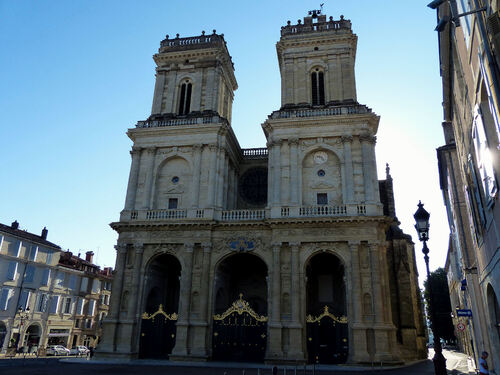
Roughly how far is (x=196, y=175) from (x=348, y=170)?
38.1 feet

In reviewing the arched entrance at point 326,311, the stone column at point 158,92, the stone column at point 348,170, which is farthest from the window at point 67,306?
the stone column at point 348,170

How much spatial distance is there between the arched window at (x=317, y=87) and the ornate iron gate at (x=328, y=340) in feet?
55.8

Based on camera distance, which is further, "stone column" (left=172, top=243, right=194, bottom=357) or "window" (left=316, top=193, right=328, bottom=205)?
"window" (left=316, top=193, right=328, bottom=205)

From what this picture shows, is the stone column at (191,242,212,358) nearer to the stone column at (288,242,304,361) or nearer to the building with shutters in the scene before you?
the stone column at (288,242,304,361)

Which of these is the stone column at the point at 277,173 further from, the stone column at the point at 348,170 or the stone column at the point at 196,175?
the stone column at the point at 196,175

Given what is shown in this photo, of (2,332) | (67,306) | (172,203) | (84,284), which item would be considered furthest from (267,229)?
(84,284)

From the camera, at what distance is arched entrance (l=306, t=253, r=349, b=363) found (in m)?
25.5

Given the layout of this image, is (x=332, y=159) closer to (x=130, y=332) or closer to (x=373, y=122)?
(x=373, y=122)

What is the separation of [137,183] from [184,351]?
13.5 metres

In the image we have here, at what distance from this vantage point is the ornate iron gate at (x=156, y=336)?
27.3m

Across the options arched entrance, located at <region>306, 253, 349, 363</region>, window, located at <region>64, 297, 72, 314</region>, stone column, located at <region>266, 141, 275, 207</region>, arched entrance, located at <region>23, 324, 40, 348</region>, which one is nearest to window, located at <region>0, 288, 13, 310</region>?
arched entrance, located at <region>23, 324, 40, 348</region>

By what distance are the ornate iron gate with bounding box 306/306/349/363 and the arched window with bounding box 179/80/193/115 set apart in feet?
66.9

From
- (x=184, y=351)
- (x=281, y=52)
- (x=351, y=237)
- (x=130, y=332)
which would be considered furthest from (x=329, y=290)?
(x=281, y=52)

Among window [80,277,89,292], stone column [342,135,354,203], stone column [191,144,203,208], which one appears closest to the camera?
stone column [342,135,354,203]
